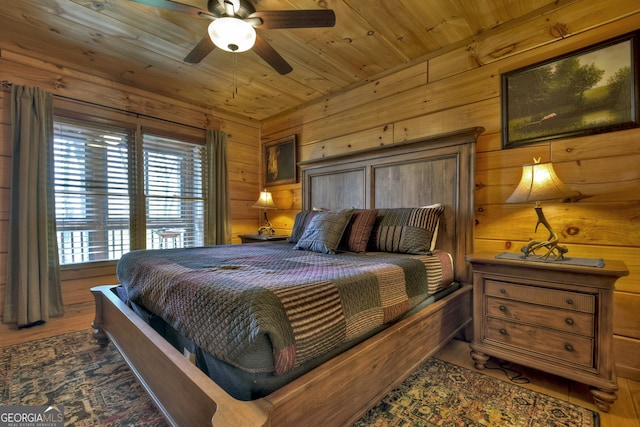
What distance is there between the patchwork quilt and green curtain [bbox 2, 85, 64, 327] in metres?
1.42

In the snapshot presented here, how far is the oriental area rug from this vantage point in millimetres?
1353

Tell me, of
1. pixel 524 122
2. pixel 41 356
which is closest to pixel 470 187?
pixel 524 122

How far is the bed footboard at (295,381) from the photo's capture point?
87 cm

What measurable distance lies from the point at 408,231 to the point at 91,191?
3046 mm

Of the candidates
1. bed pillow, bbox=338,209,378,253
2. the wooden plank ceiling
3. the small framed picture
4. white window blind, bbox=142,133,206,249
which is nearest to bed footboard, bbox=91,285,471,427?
bed pillow, bbox=338,209,378,253

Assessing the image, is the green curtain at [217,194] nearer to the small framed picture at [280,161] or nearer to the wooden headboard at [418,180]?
the small framed picture at [280,161]

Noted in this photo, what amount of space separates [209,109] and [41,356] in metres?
3.00

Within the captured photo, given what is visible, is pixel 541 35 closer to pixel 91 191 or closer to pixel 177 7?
pixel 177 7

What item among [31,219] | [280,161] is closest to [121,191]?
[31,219]

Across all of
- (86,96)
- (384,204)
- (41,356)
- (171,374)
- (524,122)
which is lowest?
(41,356)

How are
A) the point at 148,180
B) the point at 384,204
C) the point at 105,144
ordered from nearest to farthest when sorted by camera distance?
the point at 384,204 < the point at 105,144 < the point at 148,180

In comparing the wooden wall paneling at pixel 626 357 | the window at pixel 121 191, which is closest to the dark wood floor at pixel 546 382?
the wooden wall paneling at pixel 626 357

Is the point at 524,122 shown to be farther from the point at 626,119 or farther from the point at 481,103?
the point at 626,119

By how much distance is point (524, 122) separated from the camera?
6.64 ft
